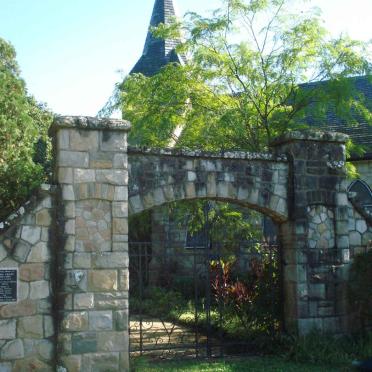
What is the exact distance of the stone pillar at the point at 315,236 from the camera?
806 centimetres

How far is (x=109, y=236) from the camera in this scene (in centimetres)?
684

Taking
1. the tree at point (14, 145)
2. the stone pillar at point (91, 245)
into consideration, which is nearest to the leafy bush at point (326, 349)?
the stone pillar at point (91, 245)

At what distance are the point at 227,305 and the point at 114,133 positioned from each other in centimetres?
525

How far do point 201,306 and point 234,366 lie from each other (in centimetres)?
575

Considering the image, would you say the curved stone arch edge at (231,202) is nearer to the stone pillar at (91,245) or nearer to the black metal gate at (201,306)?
the stone pillar at (91,245)

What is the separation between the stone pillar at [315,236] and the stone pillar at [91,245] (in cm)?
268

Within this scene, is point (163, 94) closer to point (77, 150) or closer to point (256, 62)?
point (256, 62)

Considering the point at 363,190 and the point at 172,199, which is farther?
the point at 363,190

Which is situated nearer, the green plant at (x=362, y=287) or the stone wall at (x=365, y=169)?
the green plant at (x=362, y=287)

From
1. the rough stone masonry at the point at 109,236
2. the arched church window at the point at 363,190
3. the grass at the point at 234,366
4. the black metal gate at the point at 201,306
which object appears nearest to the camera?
the rough stone masonry at the point at 109,236

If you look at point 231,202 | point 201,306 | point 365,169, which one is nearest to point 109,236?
point 231,202

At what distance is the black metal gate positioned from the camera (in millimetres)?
8352

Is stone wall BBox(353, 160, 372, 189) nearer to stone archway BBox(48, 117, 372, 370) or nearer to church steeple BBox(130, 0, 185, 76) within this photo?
church steeple BBox(130, 0, 185, 76)

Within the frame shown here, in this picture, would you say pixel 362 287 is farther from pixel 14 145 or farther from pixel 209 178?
pixel 14 145
